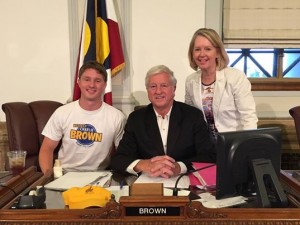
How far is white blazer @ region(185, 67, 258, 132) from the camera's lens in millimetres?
2240

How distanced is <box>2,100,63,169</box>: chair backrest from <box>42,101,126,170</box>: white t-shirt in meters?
0.52

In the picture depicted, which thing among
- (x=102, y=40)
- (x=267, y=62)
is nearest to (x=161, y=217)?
(x=102, y=40)

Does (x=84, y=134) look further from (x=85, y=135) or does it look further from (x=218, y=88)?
(x=218, y=88)

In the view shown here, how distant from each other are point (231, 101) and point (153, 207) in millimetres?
1390

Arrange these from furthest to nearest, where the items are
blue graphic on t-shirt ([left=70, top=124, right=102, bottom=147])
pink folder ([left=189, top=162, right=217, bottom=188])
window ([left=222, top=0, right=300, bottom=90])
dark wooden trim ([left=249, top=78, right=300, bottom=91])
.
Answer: dark wooden trim ([left=249, top=78, right=300, bottom=91]) < window ([left=222, top=0, right=300, bottom=90]) < blue graphic on t-shirt ([left=70, top=124, right=102, bottom=147]) < pink folder ([left=189, top=162, right=217, bottom=188])

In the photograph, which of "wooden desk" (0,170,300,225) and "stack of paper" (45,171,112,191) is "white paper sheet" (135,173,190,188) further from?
"wooden desk" (0,170,300,225)

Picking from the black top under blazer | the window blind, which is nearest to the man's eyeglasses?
the black top under blazer

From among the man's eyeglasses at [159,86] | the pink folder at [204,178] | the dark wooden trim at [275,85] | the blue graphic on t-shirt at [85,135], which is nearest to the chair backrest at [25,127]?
the blue graphic on t-shirt at [85,135]

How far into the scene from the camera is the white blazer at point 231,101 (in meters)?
2.24

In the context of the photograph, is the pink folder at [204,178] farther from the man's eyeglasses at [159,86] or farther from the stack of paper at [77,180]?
the man's eyeglasses at [159,86]

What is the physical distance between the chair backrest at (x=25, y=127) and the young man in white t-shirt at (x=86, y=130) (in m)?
0.50

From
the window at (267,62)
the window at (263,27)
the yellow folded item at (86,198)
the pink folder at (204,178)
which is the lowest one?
the pink folder at (204,178)

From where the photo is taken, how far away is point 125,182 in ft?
5.18

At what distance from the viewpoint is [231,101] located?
228cm
